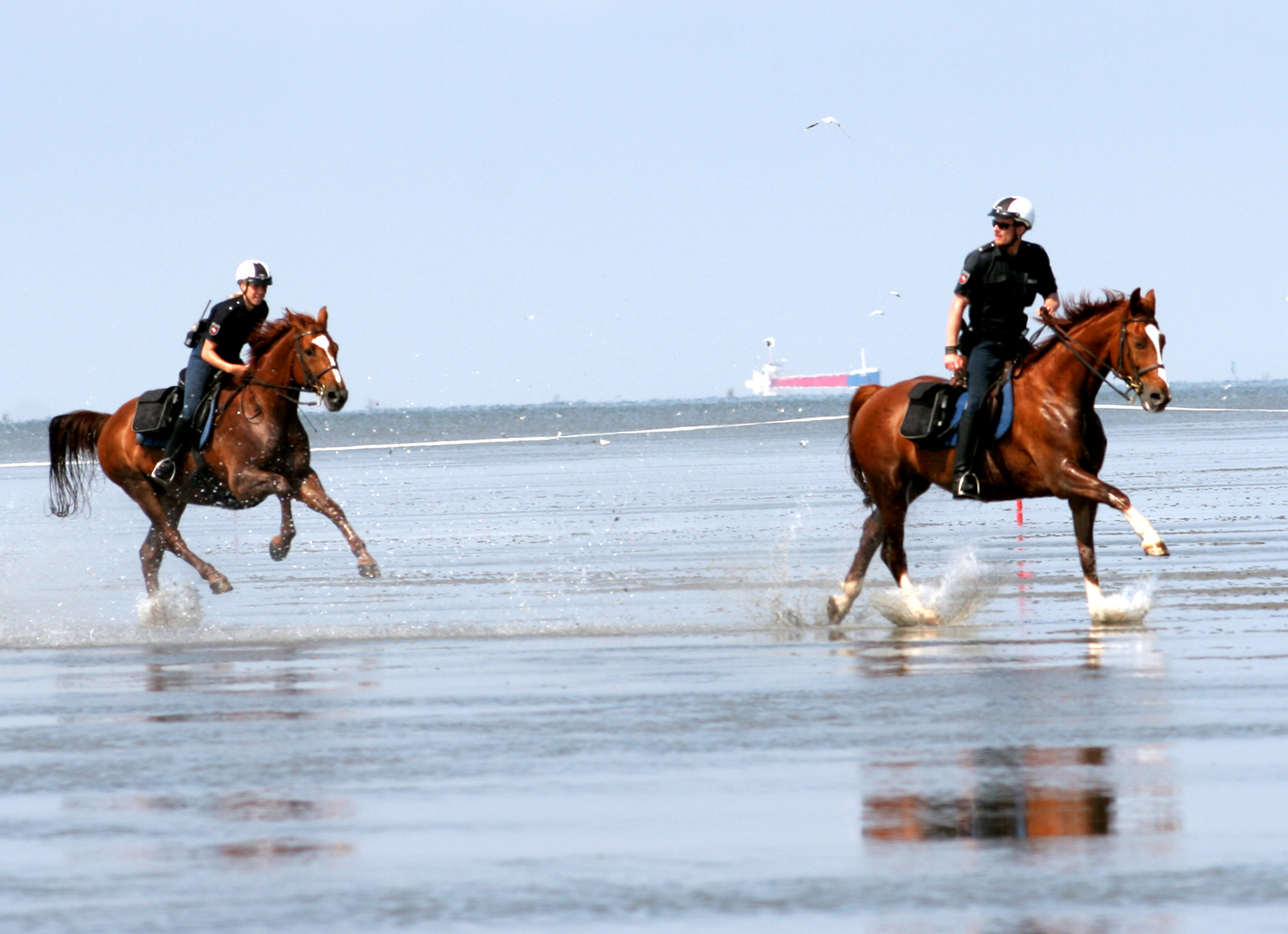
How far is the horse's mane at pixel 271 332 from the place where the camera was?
55.1ft

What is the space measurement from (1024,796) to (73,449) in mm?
12721

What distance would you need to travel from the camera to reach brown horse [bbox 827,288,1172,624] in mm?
14133

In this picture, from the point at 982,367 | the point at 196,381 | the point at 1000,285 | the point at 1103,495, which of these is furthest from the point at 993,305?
the point at 196,381

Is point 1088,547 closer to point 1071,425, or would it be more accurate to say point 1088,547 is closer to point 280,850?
point 1071,425

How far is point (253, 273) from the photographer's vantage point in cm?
1680

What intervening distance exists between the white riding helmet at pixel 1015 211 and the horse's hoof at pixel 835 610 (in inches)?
106

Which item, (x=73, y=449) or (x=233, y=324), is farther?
(x=73, y=449)

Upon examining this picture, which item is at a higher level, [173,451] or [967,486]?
[173,451]

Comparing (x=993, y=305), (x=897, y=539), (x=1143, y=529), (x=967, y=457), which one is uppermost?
(x=993, y=305)

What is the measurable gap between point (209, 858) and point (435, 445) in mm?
66353

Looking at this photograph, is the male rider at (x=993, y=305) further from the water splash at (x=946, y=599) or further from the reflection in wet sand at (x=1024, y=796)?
the reflection in wet sand at (x=1024, y=796)

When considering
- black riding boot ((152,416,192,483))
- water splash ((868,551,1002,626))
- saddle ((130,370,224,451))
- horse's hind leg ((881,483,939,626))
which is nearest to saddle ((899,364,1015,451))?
horse's hind leg ((881,483,939,626))

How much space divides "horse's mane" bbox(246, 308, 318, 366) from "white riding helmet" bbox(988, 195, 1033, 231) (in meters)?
5.26

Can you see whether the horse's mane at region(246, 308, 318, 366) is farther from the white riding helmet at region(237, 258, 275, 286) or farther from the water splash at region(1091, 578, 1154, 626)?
the water splash at region(1091, 578, 1154, 626)
